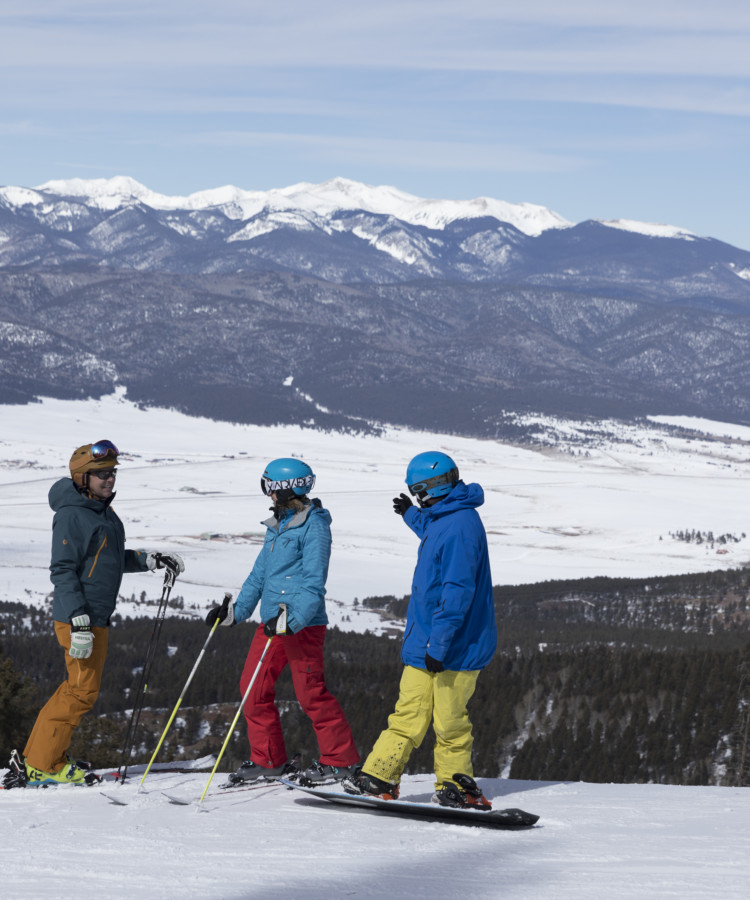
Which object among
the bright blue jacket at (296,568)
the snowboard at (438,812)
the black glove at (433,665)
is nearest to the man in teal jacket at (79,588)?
the bright blue jacket at (296,568)

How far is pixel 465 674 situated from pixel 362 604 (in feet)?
331

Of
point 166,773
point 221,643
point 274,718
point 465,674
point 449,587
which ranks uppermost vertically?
point 449,587

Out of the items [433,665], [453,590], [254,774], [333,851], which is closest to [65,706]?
[254,774]

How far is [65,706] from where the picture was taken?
29.7 ft

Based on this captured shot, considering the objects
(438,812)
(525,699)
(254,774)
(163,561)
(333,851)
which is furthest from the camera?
(525,699)

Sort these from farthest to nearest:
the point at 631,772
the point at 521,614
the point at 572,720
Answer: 1. the point at 521,614
2. the point at 572,720
3. the point at 631,772

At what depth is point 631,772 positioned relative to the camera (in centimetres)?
5447

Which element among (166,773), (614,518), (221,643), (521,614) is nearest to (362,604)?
(521,614)

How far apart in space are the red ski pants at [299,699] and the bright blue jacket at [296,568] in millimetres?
260

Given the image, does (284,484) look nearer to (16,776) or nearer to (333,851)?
(333,851)

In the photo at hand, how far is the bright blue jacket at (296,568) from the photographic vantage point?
8.72 meters

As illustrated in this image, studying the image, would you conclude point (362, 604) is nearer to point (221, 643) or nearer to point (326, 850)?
point (221, 643)

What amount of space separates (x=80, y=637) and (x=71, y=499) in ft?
3.73

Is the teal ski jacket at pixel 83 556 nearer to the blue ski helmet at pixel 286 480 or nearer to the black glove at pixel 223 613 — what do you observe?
the black glove at pixel 223 613
